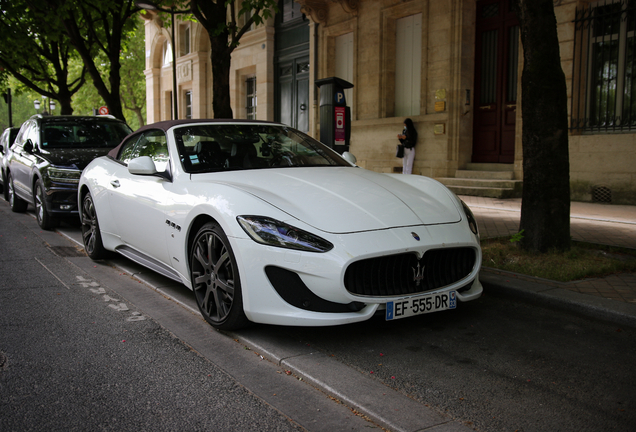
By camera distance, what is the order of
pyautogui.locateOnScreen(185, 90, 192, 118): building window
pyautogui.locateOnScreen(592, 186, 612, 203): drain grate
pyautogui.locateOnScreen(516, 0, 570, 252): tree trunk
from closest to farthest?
pyautogui.locateOnScreen(516, 0, 570, 252): tree trunk → pyautogui.locateOnScreen(592, 186, 612, 203): drain grate → pyautogui.locateOnScreen(185, 90, 192, 118): building window

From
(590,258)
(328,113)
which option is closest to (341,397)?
(590,258)

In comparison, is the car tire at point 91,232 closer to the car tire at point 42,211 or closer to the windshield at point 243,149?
the windshield at point 243,149

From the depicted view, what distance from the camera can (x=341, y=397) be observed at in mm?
2975

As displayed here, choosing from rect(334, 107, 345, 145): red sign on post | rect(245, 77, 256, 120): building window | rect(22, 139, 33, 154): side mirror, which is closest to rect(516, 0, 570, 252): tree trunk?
rect(334, 107, 345, 145): red sign on post

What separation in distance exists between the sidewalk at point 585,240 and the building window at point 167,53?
21.9 metres

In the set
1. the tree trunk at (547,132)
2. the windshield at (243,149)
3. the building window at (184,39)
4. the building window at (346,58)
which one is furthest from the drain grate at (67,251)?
the building window at (184,39)

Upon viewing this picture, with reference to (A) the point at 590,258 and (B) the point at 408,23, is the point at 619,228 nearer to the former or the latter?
(A) the point at 590,258

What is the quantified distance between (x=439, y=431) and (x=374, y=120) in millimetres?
13880

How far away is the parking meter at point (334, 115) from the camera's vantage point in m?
10.3

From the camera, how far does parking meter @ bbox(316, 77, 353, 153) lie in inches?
405

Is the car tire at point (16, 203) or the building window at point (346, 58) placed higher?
the building window at point (346, 58)

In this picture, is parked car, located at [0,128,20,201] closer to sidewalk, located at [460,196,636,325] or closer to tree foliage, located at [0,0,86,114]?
tree foliage, located at [0,0,86,114]

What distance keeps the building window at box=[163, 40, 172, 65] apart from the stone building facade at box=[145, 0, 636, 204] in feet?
29.5

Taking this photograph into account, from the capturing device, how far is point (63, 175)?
27.9 ft
